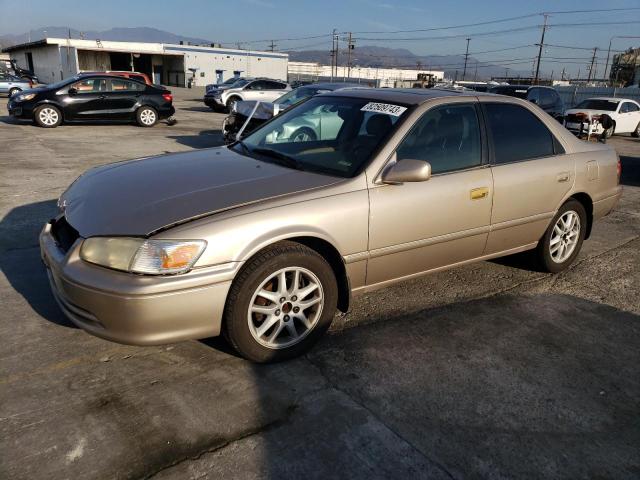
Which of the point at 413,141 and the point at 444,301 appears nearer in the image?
the point at 413,141

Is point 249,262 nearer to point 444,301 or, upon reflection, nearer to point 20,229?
point 444,301

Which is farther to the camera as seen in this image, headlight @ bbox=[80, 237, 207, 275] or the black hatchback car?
the black hatchback car

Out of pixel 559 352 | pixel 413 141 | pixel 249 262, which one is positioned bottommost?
pixel 559 352

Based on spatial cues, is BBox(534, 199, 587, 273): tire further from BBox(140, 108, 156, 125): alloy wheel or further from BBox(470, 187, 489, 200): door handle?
BBox(140, 108, 156, 125): alloy wheel

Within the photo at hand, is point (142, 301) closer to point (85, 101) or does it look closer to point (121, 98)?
point (85, 101)

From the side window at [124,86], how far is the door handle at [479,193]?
13244mm

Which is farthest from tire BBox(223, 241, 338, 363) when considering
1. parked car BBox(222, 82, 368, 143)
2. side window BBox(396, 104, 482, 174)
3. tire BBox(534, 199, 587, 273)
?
parked car BBox(222, 82, 368, 143)

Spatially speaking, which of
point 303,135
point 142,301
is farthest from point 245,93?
point 142,301

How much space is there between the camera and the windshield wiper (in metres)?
3.46

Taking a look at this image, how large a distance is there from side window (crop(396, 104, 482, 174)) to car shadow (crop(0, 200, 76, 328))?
8.58 feet

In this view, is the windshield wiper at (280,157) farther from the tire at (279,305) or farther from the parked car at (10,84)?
the parked car at (10,84)

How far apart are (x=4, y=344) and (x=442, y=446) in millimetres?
2619

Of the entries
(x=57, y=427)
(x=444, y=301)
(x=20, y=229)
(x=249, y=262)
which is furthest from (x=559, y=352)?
(x=20, y=229)

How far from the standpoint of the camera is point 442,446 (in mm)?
2387
